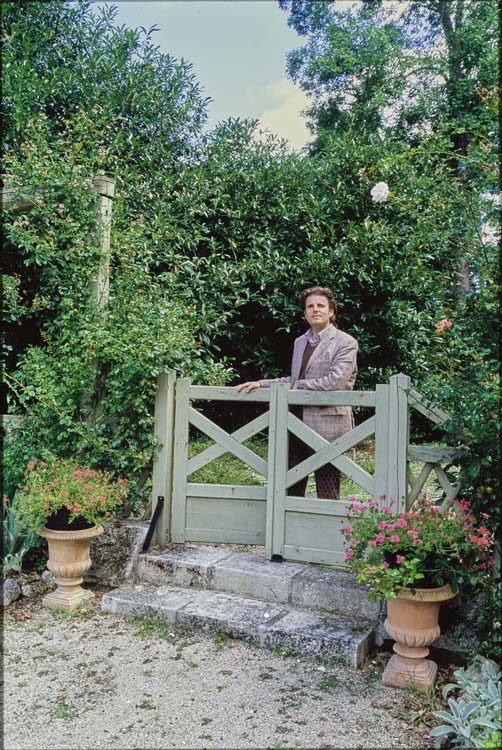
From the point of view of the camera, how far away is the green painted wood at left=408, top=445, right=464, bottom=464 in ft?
10.3

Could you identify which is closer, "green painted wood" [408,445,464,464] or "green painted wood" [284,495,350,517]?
"green painted wood" [408,445,464,464]

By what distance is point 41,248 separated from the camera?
438 centimetres

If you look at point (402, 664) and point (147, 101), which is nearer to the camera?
point (402, 664)

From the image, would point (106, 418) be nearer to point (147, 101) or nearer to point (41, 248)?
point (41, 248)

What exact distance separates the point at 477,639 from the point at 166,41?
19.9ft

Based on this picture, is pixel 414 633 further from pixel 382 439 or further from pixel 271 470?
pixel 271 470

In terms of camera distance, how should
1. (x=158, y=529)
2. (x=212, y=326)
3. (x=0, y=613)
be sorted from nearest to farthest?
(x=0, y=613)
(x=158, y=529)
(x=212, y=326)

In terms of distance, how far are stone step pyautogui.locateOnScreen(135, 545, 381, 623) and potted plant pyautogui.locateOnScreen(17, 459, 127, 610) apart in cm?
42

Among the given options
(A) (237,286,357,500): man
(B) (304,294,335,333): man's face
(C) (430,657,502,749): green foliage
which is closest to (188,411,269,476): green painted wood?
(A) (237,286,357,500): man

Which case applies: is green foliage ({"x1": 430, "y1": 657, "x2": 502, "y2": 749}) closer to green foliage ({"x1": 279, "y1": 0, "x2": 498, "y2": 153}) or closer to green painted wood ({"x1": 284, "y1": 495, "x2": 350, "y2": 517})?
green painted wood ({"x1": 284, "y1": 495, "x2": 350, "y2": 517})

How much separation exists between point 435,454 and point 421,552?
71cm

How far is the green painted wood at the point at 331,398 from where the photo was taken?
3656 millimetres

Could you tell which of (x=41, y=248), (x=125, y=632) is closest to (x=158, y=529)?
(x=125, y=632)

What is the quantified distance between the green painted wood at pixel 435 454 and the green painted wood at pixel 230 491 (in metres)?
1.03
